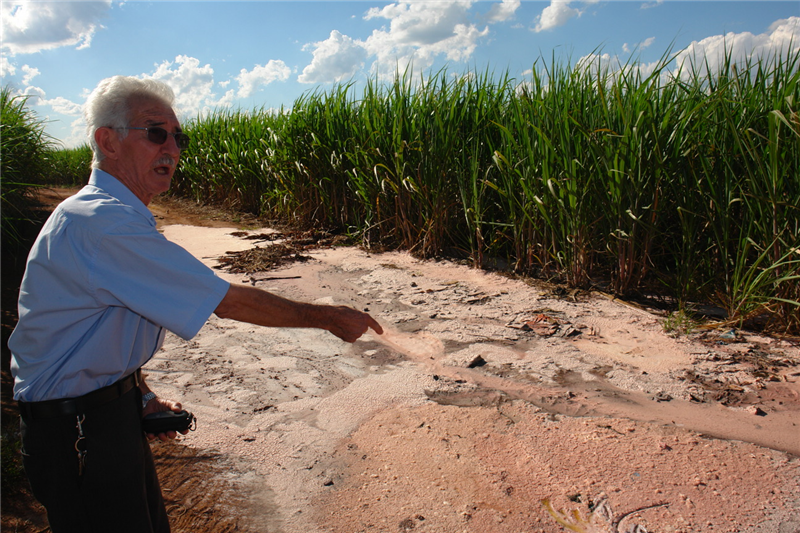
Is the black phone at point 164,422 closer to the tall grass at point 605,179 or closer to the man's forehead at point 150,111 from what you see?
the man's forehead at point 150,111

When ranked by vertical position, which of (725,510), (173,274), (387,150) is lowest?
(725,510)

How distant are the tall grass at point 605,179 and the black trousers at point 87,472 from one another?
330 centimetres

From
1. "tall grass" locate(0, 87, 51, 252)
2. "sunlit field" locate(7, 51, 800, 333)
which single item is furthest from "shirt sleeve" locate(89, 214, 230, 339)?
"tall grass" locate(0, 87, 51, 252)

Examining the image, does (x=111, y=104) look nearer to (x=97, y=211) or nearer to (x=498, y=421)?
(x=97, y=211)

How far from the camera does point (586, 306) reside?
3.98 m

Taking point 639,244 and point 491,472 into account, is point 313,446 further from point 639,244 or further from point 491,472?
point 639,244

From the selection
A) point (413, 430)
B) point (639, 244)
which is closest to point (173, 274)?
point (413, 430)

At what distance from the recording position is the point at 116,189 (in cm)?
140

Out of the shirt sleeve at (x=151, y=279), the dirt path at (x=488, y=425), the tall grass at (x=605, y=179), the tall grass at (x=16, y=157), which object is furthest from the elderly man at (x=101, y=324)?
the tall grass at (x=16, y=157)

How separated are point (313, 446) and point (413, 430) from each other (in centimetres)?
46

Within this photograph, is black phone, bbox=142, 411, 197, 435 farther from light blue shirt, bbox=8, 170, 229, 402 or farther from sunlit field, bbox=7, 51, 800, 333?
A: sunlit field, bbox=7, 51, 800, 333

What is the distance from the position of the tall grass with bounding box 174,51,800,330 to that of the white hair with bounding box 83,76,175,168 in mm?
3068

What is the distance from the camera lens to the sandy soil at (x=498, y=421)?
76.4 inches

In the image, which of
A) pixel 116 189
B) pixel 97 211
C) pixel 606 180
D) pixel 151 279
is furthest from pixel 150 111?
pixel 606 180
